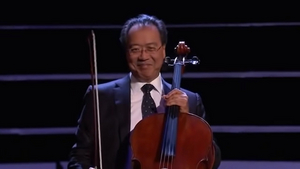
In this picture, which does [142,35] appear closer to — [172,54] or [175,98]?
[175,98]

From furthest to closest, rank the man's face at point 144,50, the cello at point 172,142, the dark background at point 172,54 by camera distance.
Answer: the dark background at point 172,54 < the man's face at point 144,50 < the cello at point 172,142

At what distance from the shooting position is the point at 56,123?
10.8 feet

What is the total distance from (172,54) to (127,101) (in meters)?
1.37

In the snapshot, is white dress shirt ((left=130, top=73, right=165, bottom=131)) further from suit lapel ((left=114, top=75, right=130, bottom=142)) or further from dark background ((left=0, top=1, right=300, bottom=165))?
dark background ((left=0, top=1, right=300, bottom=165))

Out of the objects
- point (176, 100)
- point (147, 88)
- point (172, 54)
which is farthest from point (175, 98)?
point (172, 54)

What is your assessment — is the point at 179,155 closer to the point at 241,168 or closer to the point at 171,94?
the point at 171,94

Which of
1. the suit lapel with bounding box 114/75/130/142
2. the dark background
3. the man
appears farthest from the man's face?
the dark background

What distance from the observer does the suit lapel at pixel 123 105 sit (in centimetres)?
212

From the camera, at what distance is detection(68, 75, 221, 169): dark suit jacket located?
81.3 inches

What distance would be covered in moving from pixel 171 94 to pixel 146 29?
0.93 feet

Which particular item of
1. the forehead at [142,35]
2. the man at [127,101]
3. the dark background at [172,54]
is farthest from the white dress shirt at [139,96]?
the dark background at [172,54]

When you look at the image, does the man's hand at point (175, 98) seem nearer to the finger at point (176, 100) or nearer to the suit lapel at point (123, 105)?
the finger at point (176, 100)

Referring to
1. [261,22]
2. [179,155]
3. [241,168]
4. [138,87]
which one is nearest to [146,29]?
[138,87]

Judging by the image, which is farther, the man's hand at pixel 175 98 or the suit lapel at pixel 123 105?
the suit lapel at pixel 123 105
